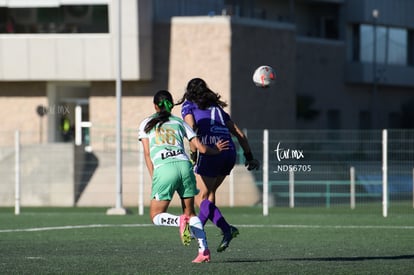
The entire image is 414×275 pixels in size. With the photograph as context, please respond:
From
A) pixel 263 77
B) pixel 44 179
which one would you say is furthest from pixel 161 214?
pixel 44 179

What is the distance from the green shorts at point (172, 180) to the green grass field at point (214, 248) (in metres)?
0.79

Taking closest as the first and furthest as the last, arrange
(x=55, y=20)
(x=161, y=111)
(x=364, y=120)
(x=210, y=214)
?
(x=161, y=111) < (x=210, y=214) < (x=55, y=20) < (x=364, y=120)

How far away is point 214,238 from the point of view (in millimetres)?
18406

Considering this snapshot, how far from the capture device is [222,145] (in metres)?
14.2

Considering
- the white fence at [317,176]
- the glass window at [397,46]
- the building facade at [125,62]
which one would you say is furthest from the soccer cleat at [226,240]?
the glass window at [397,46]

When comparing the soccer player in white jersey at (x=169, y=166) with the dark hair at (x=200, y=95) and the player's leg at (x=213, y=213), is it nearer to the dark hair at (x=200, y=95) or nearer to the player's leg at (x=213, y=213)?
the player's leg at (x=213, y=213)

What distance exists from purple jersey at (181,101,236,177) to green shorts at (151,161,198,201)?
981mm

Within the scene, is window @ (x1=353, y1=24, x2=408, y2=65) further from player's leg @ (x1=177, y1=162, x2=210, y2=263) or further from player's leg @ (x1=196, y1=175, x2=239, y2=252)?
player's leg @ (x1=177, y1=162, x2=210, y2=263)

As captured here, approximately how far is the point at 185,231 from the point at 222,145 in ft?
4.92

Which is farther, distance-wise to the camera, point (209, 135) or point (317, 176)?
point (317, 176)

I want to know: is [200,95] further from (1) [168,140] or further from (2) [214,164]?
(1) [168,140]

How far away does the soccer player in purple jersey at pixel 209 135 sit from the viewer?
46.9ft

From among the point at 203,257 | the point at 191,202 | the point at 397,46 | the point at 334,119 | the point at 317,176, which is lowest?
the point at 317,176

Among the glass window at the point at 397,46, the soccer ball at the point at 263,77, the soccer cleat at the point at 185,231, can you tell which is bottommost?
the soccer cleat at the point at 185,231
